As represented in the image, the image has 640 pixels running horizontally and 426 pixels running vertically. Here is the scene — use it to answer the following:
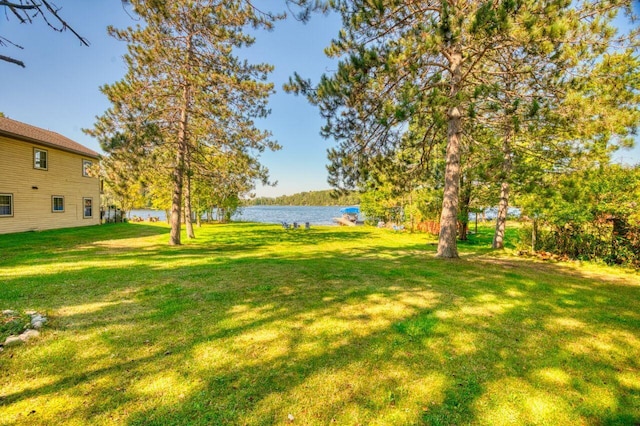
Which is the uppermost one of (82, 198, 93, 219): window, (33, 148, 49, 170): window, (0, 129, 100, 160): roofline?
(0, 129, 100, 160): roofline

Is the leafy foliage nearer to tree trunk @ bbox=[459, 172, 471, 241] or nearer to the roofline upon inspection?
tree trunk @ bbox=[459, 172, 471, 241]

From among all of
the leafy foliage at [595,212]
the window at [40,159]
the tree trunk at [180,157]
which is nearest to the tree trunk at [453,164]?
the leafy foliage at [595,212]

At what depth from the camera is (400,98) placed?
21.8ft

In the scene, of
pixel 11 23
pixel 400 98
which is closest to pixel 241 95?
pixel 400 98

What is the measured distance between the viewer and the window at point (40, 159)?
16.5 m

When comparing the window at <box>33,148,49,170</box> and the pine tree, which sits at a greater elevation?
the pine tree

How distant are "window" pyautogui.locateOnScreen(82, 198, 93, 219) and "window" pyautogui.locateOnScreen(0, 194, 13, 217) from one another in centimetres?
528

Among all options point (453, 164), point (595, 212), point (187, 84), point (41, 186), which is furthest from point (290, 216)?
point (595, 212)

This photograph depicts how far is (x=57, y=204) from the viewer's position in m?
18.2

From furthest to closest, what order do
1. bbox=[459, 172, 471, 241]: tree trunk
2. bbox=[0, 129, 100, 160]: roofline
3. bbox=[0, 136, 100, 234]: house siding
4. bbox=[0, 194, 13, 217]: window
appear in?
bbox=[0, 136, 100, 234]: house siding → bbox=[459, 172, 471, 241]: tree trunk → bbox=[0, 194, 13, 217]: window → bbox=[0, 129, 100, 160]: roofline

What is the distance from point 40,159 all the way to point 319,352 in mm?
22148

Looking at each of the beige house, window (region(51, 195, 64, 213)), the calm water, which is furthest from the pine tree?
the calm water

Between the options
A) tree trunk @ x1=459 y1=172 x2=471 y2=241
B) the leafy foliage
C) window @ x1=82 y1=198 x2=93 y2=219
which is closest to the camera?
the leafy foliage

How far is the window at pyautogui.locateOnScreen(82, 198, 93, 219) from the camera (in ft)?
67.2
